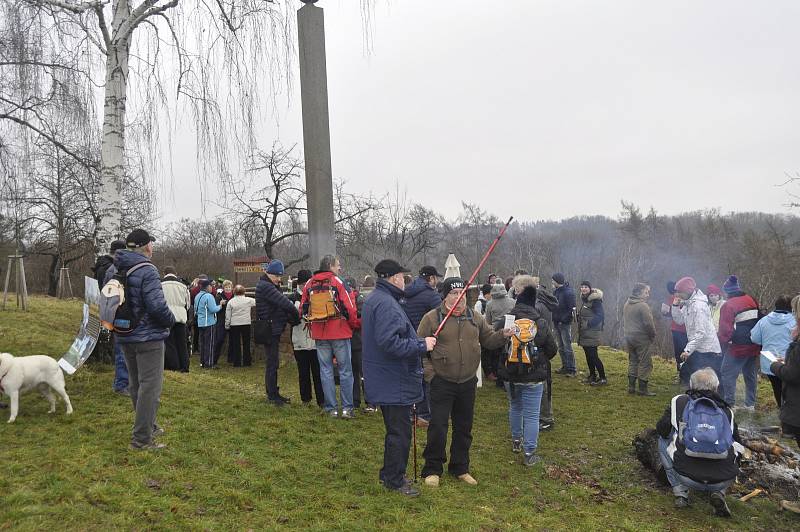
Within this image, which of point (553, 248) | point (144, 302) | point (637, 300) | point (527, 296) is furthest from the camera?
point (553, 248)

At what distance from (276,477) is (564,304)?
24.4 ft

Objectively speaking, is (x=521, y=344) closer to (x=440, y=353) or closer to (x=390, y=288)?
(x=440, y=353)

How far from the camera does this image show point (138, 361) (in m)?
4.97

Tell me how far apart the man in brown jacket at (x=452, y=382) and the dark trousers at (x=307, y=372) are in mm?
2634

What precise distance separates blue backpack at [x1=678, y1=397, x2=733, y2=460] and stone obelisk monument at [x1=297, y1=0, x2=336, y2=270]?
5.51m

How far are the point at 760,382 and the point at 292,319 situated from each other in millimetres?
10644

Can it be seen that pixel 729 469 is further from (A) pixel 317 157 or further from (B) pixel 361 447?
(A) pixel 317 157

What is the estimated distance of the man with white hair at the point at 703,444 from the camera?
4.86 metres

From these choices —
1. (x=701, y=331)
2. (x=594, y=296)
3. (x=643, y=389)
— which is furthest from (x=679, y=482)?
(x=594, y=296)

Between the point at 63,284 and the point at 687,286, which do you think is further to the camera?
the point at 63,284

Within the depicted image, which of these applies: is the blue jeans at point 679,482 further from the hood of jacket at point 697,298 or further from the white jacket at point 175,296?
the white jacket at point 175,296

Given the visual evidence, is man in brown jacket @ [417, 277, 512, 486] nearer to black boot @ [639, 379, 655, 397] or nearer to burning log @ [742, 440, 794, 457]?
burning log @ [742, 440, 794, 457]

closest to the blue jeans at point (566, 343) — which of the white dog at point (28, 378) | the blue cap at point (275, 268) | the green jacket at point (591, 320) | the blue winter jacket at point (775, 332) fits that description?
the green jacket at point (591, 320)

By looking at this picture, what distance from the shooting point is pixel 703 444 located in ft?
16.0
